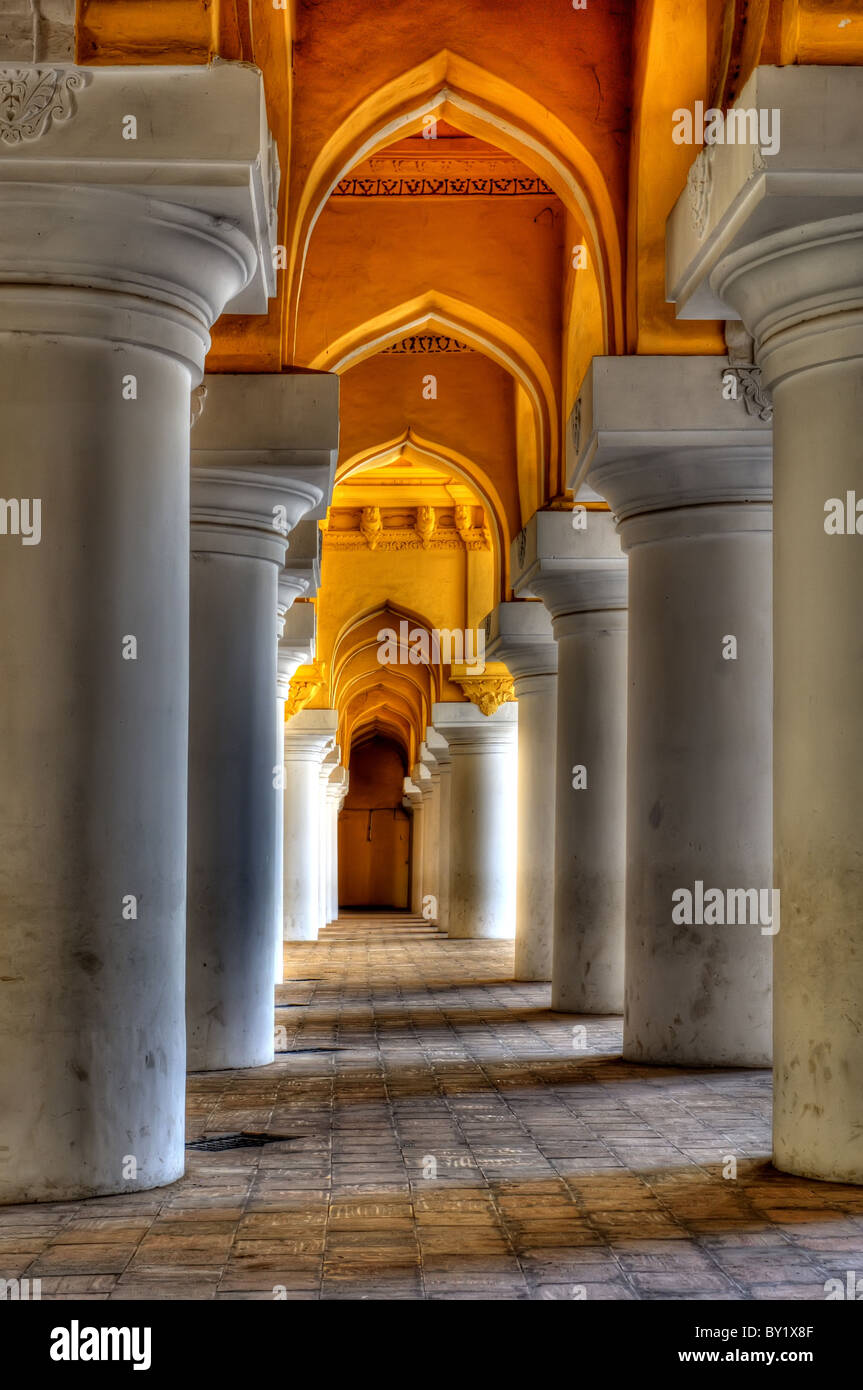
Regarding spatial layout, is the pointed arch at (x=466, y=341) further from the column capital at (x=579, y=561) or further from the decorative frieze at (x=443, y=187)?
the decorative frieze at (x=443, y=187)

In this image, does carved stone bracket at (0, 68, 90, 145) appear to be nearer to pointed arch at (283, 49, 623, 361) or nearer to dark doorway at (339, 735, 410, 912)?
pointed arch at (283, 49, 623, 361)

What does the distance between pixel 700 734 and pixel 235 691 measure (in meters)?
2.65

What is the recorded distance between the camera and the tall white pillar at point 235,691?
28.8 ft

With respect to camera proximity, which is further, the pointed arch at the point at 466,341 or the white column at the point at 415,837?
the white column at the point at 415,837

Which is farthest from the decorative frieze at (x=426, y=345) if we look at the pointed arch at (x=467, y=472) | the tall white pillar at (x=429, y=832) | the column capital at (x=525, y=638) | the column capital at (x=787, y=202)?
the tall white pillar at (x=429, y=832)

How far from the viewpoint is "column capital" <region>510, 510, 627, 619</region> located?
11844 millimetres

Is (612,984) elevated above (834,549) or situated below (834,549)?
below

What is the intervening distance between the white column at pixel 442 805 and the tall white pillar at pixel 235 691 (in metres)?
15.5

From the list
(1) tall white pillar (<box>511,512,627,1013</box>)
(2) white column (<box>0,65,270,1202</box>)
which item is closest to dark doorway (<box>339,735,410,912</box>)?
(1) tall white pillar (<box>511,512,627,1013</box>)
